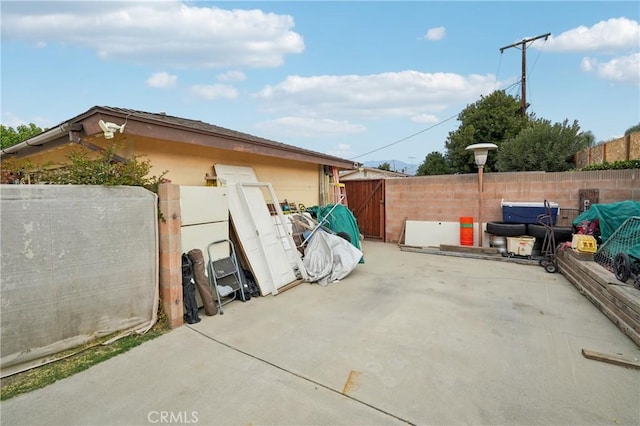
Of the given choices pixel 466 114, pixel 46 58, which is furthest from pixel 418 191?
pixel 466 114

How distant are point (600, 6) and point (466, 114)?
1158 cm

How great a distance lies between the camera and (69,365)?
269cm

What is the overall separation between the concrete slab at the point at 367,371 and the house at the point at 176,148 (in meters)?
2.61

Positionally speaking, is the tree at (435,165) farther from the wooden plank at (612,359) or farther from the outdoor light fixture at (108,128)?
the outdoor light fixture at (108,128)

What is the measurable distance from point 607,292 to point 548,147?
1010cm

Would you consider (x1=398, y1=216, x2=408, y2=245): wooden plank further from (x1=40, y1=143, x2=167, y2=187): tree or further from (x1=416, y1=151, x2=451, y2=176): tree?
(x1=416, y1=151, x2=451, y2=176): tree

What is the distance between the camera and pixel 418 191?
8773 mm

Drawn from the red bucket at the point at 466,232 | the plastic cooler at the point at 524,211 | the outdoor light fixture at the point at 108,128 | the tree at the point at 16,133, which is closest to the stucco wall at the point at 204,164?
the outdoor light fixture at the point at 108,128

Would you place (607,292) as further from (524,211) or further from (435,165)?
(435,165)

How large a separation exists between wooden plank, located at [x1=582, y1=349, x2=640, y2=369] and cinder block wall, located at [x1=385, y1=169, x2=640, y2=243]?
17.1 feet

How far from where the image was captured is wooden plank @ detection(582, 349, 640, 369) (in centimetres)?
260

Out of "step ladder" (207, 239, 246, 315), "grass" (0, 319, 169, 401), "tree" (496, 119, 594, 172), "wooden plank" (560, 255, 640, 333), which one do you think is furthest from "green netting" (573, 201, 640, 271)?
"tree" (496, 119, 594, 172)

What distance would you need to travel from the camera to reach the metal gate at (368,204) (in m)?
9.59

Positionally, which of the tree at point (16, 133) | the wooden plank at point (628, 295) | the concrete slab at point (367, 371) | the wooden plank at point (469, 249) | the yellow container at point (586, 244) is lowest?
the concrete slab at point (367, 371)
